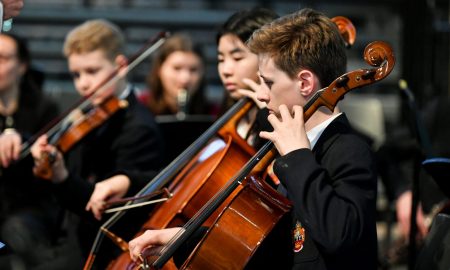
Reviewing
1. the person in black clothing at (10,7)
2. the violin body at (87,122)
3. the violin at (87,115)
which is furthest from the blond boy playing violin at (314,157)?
the violin body at (87,122)

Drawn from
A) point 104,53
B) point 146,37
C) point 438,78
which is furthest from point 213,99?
point 104,53

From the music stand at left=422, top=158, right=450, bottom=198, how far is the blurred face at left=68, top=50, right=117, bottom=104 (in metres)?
1.67

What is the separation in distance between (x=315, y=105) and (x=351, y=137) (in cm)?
14

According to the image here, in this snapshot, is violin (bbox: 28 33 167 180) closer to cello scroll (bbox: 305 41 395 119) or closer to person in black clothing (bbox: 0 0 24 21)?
person in black clothing (bbox: 0 0 24 21)

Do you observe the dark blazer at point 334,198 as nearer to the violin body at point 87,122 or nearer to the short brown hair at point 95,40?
the violin body at point 87,122

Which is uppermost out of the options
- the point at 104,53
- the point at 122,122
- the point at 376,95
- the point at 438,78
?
the point at 104,53

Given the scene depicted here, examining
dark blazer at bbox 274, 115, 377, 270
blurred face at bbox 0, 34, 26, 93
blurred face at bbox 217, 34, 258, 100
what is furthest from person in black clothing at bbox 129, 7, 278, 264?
blurred face at bbox 0, 34, 26, 93

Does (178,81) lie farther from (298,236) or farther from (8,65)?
(298,236)

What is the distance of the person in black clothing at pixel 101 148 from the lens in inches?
121

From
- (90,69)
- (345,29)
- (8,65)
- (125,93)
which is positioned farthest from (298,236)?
(8,65)

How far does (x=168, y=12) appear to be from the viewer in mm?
6934

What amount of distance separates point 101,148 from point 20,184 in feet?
1.83

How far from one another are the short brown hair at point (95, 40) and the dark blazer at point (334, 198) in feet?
5.68

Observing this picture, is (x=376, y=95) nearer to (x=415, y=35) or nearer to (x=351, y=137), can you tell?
(x=415, y=35)
